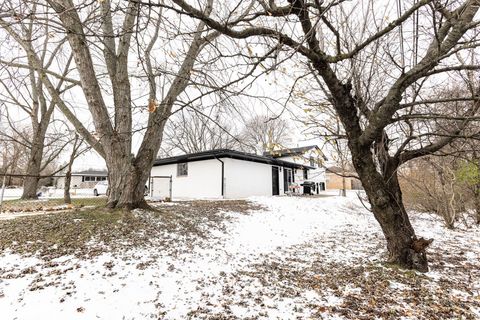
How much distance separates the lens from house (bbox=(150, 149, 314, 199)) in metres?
14.3

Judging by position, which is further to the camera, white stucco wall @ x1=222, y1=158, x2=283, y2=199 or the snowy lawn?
white stucco wall @ x1=222, y1=158, x2=283, y2=199

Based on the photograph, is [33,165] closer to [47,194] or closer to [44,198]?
[44,198]

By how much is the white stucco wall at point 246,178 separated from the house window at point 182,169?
3074 mm

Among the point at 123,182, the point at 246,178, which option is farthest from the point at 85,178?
the point at 123,182

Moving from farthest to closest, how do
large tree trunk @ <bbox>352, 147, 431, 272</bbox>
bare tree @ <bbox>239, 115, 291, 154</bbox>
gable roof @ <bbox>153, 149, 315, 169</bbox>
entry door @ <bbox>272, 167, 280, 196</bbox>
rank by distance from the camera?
entry door @ <bbox>272, 167, 280, 196</bbox>
gable roof @ <bbox>153, 149, 315, 169</bbox>
large tree trunk @ <bbox>352, 147, 431, 272</bbox>
bare tree @ <bbox>239, 115, 291, 154</bbox>

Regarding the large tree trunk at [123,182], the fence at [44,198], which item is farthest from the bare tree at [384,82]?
the large tree trunk at [123,182]

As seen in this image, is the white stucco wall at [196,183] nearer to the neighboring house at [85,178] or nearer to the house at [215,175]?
the house at [215,175]

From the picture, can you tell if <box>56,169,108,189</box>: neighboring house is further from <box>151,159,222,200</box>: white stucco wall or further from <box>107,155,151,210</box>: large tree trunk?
<box>107,155,151,210</box>: large tree trunk

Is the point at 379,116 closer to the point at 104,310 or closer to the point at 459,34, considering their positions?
the point at 459,34

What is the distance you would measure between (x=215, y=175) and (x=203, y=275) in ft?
36.3

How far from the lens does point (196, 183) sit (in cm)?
1544

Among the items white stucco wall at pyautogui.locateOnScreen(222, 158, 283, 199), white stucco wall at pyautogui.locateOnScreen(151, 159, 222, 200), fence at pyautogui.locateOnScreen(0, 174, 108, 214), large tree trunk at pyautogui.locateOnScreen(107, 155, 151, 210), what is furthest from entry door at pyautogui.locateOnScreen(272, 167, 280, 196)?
large tree trunk at pyautogui.locateOnScreen(107, 155, 151, 210)

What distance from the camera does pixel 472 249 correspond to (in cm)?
533

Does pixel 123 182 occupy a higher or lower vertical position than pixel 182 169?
lower
